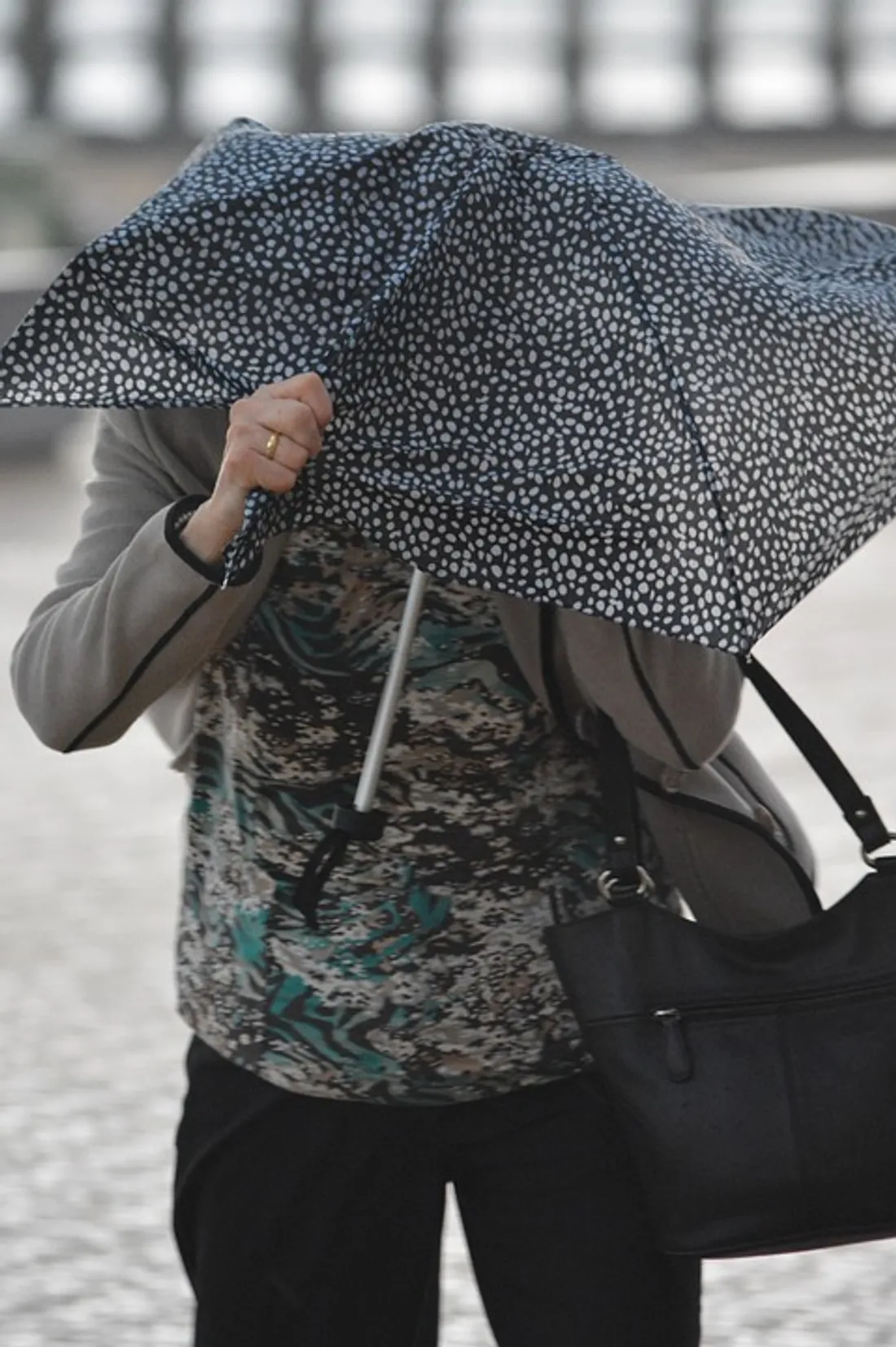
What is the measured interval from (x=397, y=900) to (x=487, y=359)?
0.46 m

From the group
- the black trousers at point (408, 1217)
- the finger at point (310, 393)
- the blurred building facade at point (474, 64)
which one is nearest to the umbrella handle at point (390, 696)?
the finger at point (310, 393)

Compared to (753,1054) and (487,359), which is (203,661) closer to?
(487,359)

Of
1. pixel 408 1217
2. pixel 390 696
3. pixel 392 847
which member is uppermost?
pixel 390 696

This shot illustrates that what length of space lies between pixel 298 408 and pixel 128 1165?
2.68 m

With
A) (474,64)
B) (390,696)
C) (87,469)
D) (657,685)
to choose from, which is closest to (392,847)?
(390,696)

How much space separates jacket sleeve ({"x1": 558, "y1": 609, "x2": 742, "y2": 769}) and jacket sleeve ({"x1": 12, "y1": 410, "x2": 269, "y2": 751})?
267 millimetres

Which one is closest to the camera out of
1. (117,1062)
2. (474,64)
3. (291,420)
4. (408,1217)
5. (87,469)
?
(291,420)

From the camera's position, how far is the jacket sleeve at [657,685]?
6.63 feet

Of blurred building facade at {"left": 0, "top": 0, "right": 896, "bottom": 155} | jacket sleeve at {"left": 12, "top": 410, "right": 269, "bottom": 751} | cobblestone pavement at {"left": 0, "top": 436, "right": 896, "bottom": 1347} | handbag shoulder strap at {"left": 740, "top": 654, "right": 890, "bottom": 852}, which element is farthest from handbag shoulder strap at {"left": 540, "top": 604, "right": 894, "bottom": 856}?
blurred building facade at {"left": 0, "top": 0, "right": 896, "bottom": 155}

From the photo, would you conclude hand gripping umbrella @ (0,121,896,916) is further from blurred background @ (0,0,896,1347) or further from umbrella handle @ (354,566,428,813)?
→ blurred background @ (0,0,896,1347)

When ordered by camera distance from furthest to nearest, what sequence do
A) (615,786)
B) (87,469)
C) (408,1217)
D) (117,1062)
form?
(87,469)
(117,1062)
(408,1217)
(615,786)

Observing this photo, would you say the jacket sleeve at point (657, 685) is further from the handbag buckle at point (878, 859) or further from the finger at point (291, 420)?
the finger at point (291, 420)

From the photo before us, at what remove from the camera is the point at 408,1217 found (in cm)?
223

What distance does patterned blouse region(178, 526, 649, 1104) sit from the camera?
2.12m
